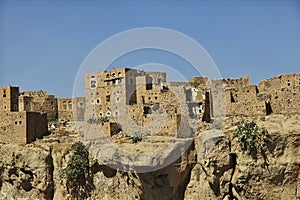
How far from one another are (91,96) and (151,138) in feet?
50.3

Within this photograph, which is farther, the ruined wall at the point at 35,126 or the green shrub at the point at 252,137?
the ruined wall at the point at 35,126

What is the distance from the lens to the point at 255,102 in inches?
1419

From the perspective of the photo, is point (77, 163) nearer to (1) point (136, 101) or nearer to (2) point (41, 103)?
(1) point (136, 101)

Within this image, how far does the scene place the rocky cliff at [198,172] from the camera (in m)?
31.7

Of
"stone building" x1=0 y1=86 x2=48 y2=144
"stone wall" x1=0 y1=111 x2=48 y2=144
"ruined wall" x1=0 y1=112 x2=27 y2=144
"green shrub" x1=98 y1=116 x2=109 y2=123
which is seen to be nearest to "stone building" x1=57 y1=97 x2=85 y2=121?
"green shrub" x1=98 y1=116 x2=109 y2=123

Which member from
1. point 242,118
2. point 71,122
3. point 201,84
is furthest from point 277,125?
→ point 71,122

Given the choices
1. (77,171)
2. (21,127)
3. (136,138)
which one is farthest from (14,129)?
(136,138)

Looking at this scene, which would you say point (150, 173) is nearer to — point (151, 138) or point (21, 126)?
point (151, 138)

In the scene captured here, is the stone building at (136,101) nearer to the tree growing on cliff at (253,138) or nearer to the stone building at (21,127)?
the tree growing on cliff at (253,138)

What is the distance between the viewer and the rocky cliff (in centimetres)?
3166

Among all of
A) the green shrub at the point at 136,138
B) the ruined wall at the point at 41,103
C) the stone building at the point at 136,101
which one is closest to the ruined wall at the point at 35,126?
the stone building at the point at 136,101

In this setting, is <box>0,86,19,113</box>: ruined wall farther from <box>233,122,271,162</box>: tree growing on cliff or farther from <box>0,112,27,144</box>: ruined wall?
<box>233,122,271,162</box>: tree growing on cliff

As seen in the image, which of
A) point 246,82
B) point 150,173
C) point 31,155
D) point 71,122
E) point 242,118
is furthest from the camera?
point 71,122

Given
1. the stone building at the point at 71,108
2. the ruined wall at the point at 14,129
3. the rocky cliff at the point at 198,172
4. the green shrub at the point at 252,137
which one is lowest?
the rocky cliff at the point at 198,172
